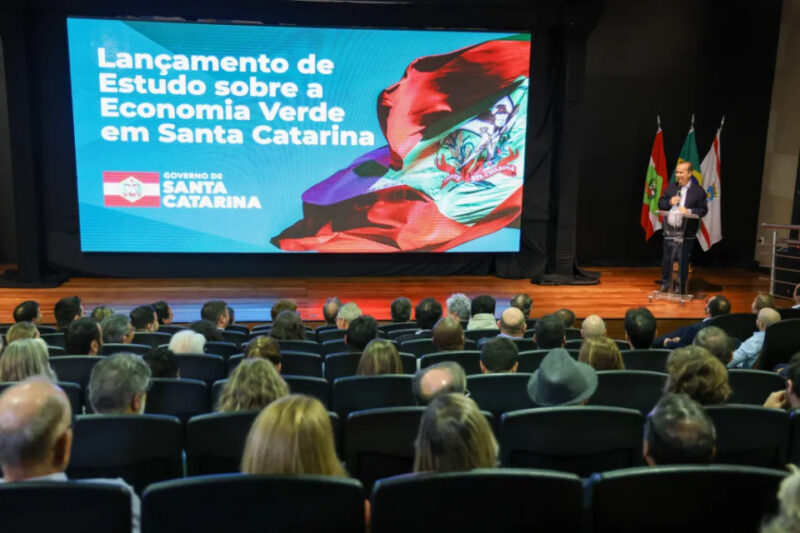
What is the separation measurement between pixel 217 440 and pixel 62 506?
86 centimetres

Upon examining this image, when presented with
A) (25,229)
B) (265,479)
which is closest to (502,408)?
(265,479)

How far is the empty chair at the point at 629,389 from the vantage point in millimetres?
3105

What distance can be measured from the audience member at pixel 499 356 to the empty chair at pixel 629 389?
1.42 feet

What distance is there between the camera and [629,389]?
313cm

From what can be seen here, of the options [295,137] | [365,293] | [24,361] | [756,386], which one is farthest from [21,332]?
[295,137]

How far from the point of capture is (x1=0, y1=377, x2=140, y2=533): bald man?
1.66 meters

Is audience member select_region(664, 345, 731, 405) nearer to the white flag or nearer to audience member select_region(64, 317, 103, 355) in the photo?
audience member select_region(64, 317, 103, 355)

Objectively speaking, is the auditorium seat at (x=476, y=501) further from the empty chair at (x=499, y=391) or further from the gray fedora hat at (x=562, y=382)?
the empty chair at (x=499, y=391)

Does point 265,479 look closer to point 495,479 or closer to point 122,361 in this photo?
point 495,479

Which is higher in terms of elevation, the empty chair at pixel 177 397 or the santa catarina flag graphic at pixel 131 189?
the santa catarina flag graphic at pixel 131 189

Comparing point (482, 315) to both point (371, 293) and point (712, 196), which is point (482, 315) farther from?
point (712, 196)

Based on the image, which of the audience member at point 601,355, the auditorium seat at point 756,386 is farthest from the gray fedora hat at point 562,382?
the auditorium seat at point 756,386

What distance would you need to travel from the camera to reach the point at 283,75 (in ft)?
27.4

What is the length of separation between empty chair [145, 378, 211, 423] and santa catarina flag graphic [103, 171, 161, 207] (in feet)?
19.6
